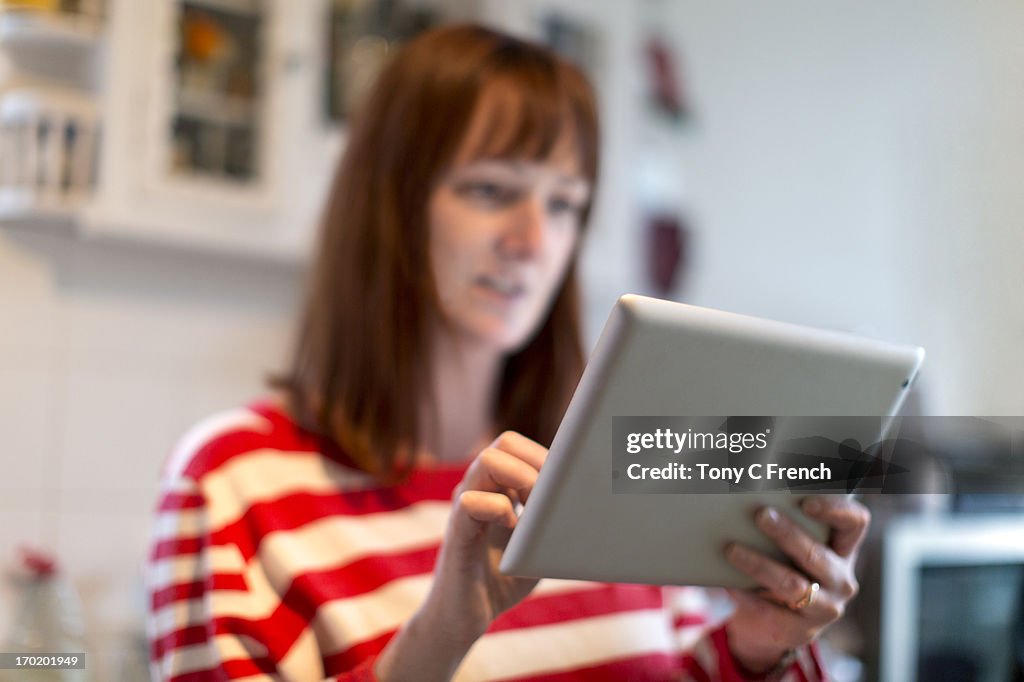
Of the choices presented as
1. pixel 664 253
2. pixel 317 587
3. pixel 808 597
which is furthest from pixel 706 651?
pixel 664 253

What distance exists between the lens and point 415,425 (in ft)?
2.70

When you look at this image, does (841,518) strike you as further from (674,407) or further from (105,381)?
(105,381)

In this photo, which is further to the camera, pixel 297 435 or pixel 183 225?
pixel 183 225

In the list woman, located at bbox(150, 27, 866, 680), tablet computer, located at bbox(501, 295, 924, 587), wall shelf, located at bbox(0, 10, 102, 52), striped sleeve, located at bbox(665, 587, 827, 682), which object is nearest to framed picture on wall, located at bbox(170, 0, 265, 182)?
wall shelf, located at bbox(0, 10, 102, 52)

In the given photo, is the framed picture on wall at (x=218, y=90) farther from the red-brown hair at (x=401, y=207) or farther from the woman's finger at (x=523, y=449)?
the woman's finger at (x=523, y=449)

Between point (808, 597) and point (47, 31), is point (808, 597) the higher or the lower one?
the lower one

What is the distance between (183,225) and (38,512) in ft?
1.38

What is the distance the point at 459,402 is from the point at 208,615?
0.30 meters

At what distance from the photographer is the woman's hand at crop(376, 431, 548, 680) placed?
1.70 feet

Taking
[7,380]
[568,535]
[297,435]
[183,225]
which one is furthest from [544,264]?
[7,380]

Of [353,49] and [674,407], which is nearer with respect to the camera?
[674,407]

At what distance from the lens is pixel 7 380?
123 centimetres

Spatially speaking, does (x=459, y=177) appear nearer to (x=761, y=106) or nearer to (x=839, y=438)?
(x=839, y=438)

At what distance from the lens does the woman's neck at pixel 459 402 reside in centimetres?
84
